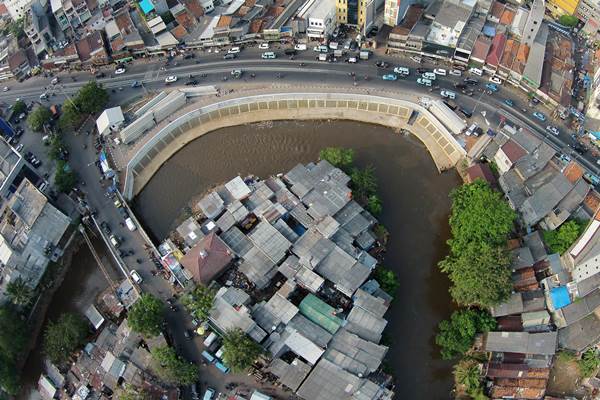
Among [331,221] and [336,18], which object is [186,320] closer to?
[331,221]

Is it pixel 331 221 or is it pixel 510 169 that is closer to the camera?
pixel 331 221

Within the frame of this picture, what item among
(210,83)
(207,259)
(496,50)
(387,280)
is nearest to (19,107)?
(210,83)

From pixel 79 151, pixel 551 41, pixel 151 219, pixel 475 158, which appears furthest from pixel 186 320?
pixel 551 41

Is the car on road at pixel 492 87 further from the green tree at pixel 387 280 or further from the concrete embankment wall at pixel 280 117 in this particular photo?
the green tree at pixel 387 280

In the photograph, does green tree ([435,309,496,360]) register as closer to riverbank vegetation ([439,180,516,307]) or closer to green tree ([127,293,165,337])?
riverbank vegetation ([439,180,516,307])

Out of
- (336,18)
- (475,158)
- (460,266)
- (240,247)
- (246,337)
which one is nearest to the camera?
(246,337)

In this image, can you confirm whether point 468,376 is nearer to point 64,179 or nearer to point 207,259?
point 207,259

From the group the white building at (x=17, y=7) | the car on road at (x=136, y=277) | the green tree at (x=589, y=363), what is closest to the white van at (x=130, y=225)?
the car on road at (x=136, y=277)
